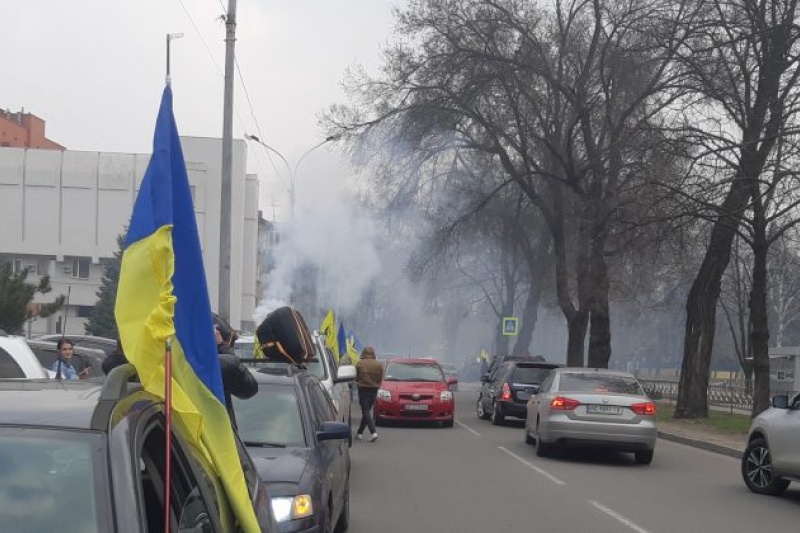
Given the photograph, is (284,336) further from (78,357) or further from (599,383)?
(599,383)

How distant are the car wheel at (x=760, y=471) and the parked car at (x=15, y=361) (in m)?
8.69

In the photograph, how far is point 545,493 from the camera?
12.3 m

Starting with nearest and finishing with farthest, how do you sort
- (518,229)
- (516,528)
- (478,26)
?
(516,528) → (478,26) → (518,229)

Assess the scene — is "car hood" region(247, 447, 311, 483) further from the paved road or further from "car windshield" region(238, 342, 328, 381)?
the paved road

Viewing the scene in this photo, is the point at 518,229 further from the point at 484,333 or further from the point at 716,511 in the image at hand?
the point at 484,333

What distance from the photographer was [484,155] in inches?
1426

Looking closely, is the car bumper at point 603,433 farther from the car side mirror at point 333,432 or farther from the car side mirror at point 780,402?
the car side mirror at point 333,432

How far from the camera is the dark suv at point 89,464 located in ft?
9.14

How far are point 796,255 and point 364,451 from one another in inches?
794

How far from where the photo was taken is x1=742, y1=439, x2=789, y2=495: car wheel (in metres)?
12.7

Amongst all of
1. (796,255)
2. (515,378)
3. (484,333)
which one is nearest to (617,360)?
(484,333)

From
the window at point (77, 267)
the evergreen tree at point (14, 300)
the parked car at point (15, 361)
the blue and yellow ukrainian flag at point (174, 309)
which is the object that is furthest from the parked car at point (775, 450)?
the window at point (77, 267)

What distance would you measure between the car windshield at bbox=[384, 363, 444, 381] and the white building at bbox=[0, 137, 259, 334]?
39332mm

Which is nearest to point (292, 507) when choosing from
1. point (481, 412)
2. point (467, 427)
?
point (467, 427)
